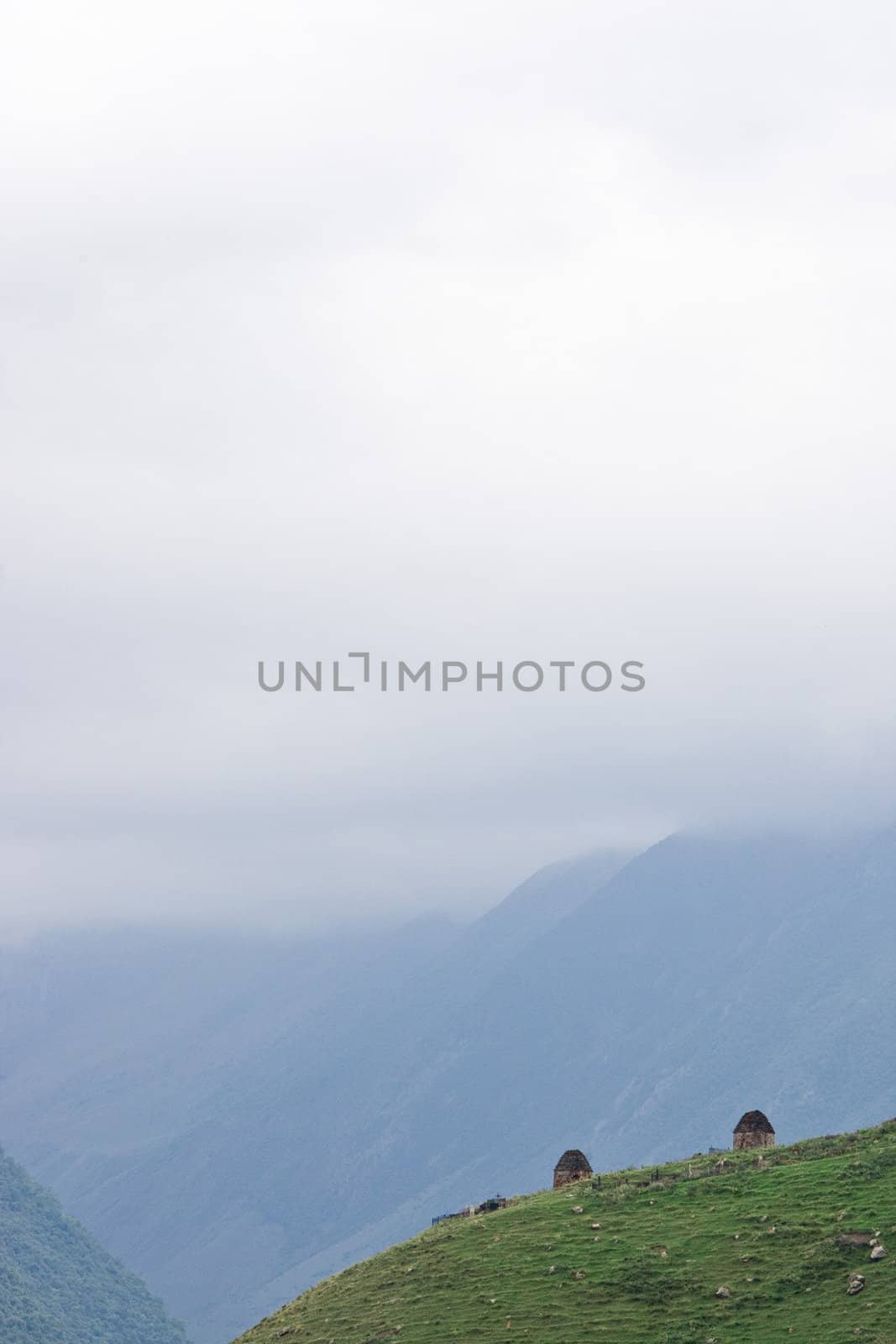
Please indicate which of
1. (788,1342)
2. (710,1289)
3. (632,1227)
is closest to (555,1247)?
(632,1227)

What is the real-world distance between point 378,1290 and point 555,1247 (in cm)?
996

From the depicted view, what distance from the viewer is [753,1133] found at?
4668 inches

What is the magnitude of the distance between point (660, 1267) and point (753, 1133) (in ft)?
87.0

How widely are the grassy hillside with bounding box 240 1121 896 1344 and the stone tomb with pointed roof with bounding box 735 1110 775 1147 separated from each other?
8.66 m

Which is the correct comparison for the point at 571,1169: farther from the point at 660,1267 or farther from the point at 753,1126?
the point at 660,1267

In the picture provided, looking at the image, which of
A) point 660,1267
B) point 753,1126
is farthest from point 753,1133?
point 660,1267

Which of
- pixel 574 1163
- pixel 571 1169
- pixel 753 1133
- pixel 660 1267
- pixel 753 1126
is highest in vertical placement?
pixel 753 1126

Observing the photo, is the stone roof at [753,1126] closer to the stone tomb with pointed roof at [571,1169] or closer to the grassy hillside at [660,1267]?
the grassy hillside at [660,1267]

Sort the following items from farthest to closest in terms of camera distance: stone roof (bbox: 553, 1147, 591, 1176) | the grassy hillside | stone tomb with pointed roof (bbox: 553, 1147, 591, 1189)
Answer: stone roof (bbox: 553, 1147, 591, 1176)
stone tomb with pointed roof (bbox: 553, 1147, 591, 1189)
the grassy hillside

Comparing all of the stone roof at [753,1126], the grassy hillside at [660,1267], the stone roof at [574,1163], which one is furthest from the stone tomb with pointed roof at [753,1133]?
the stone roof at [574,1163]

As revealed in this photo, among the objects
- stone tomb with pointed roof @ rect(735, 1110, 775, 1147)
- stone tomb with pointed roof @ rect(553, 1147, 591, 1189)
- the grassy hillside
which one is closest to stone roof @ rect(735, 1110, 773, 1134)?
stone tomb with pointed roof @ rect(735, 1110, 775, 1147)

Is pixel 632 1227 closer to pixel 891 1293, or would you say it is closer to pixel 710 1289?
pixel 710 1289

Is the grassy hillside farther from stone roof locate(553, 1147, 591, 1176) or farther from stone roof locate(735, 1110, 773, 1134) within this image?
stone roof locate(735, 1110, 773, 1134)

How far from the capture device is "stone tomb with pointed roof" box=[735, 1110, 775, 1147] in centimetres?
11856
